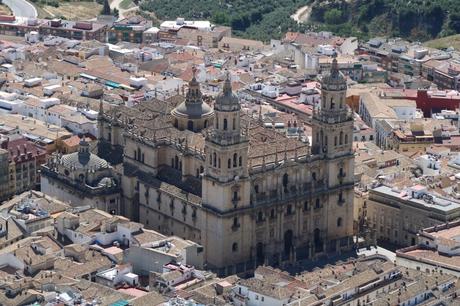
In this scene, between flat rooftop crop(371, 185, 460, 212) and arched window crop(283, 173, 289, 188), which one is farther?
flat rooftop crop(371, 185, 460, 212)

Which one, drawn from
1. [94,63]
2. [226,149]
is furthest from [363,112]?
[226,149]

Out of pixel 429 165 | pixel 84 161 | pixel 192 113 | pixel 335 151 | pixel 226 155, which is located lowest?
pixel 429 165

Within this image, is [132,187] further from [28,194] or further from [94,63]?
[94,63]

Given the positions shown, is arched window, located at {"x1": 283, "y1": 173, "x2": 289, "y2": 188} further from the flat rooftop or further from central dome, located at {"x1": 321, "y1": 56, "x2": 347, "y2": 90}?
the flat rooftop

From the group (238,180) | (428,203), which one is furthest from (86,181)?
(428,203)

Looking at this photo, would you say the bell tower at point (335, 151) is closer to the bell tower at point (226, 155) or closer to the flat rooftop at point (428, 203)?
the flat rooftop at point (428, 203)

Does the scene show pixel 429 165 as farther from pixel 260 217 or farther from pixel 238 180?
pixel 238 180

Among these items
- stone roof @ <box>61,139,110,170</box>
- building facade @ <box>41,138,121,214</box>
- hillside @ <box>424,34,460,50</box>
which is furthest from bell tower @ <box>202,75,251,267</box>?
hillside @ <box>424,34,460,50</box>
